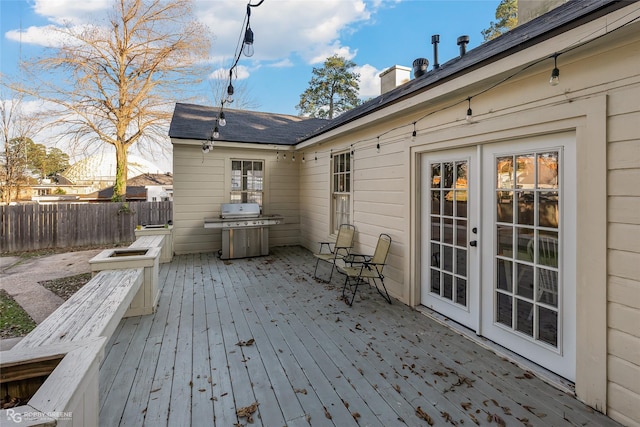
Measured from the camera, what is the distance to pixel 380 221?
4.39 m

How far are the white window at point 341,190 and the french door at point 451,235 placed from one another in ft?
6.47

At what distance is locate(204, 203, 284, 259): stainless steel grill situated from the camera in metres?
6.30

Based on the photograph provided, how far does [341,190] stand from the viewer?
18.7 feet

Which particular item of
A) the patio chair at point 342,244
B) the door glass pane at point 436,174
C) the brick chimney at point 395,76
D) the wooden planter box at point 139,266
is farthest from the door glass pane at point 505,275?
the brick chimney at point 395,76

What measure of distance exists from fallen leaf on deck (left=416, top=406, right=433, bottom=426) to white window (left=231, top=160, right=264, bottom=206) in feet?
20.0

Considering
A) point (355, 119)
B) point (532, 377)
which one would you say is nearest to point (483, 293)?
point (532, 377)

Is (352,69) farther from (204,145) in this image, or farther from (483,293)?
(483,293)

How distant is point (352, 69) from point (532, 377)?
52.1ft

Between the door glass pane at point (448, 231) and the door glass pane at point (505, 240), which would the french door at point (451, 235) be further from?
the door glass pane at point (505, 240)

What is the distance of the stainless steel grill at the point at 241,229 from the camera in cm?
630

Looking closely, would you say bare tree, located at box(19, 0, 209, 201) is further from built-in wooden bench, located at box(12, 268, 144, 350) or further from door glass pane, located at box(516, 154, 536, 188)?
door glass pane, located at box(516, 154, 536, 188)

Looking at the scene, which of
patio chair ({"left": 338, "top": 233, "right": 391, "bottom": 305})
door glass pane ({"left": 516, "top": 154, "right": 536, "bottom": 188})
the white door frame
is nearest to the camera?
the white door frame

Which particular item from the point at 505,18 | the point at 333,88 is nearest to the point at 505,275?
the point at 505,18

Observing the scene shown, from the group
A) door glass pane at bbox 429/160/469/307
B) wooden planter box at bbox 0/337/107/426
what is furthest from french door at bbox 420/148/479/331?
wooden planter box at bbox 0/337/107/426
